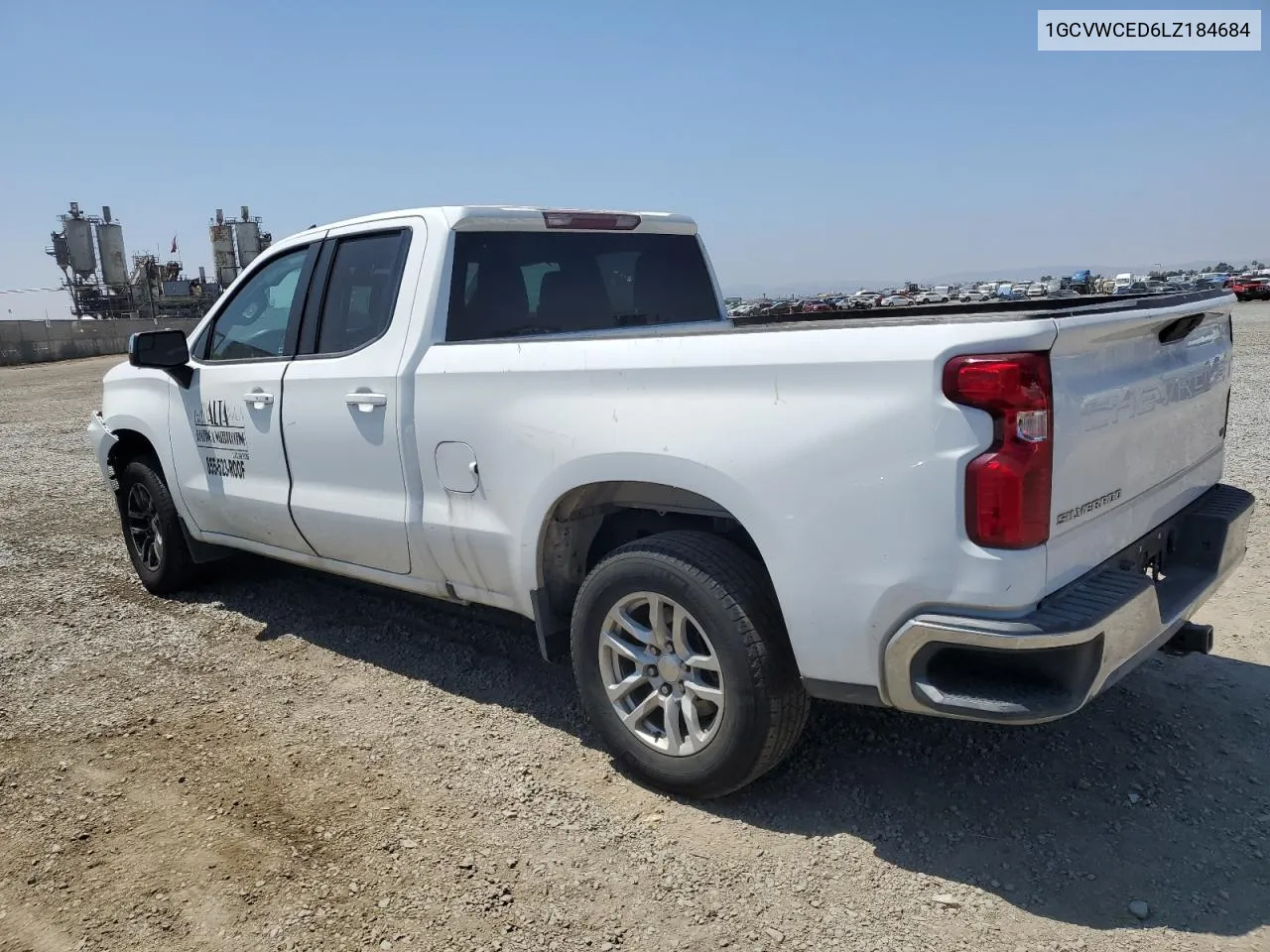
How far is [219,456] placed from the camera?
4.91 meters

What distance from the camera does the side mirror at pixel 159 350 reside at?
488cm

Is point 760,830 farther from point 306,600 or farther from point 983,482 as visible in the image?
point 306,600

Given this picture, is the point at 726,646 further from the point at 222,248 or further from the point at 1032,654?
the point at 222,248

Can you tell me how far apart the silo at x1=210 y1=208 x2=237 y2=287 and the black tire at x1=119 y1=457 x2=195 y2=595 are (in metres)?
64.8

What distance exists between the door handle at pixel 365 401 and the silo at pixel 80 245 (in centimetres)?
6764

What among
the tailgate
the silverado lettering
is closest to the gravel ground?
the tailgate

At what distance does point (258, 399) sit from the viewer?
14.9 ft

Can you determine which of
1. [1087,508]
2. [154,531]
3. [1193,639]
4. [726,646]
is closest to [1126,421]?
[1087,508]

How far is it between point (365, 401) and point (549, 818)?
6.07ft

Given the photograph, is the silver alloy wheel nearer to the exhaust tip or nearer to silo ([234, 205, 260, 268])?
the exhaust tip

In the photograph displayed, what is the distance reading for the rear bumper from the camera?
8.00ft

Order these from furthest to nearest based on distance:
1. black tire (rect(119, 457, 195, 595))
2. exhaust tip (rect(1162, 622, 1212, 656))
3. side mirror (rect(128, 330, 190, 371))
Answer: black tire (rect(119, 457, 195, 595)) < side mirror (rect(128, 330, 190, 371)) < exhaust tip (rect(1162, 622, 1212, 656))

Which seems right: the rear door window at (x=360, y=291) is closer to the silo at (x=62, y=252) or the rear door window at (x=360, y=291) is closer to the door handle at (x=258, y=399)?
the door handle at (x=258, y=399)

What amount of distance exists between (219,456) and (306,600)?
3.53ft
